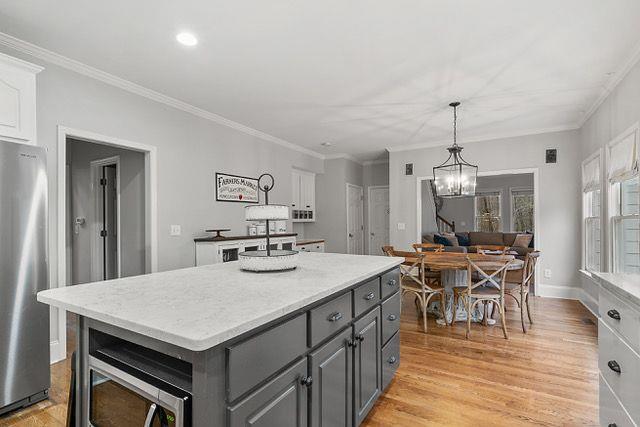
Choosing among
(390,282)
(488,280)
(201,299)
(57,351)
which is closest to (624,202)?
(488,280)

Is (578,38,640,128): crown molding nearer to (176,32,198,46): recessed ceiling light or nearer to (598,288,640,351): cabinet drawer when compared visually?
(598,288,640,351): cabinet drawer

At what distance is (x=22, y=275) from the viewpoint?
212 cm

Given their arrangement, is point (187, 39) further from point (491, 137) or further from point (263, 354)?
point (491, 137)

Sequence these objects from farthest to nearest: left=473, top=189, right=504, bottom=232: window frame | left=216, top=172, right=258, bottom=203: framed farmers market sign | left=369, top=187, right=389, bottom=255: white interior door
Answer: left=473, top=189, right=504, bottom=232: window frame, left=369, top=187, right=389, bottom=255: white interior door, left=216, top=172, right=258, bottom=203: framed farmers market sign

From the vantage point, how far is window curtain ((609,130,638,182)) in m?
2.89

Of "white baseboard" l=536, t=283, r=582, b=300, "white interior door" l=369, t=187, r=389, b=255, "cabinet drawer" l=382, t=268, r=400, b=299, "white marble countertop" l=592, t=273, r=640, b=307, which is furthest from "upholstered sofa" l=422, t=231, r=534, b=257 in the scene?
"white marble countertop" l=592, t=273, r=640, b=307

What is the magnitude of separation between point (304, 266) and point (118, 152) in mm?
3381

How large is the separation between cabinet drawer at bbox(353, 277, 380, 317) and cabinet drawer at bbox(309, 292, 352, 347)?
0.29 feet

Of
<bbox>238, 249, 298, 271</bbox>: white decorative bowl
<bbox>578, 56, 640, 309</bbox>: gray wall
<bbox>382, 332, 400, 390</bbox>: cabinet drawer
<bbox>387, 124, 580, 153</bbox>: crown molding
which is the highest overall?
<bbox>387, 124, 580, 153</bbox>: crown molding

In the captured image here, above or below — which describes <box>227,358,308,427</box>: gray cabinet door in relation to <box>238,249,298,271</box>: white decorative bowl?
below

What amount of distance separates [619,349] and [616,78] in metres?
3.05

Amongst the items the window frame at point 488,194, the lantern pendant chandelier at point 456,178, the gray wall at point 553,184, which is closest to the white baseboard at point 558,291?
the gray wall at point 553,184

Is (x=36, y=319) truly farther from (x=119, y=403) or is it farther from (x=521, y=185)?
(x=521, y=185)

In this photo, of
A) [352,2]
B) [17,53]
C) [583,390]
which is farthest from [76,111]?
[583,390]
